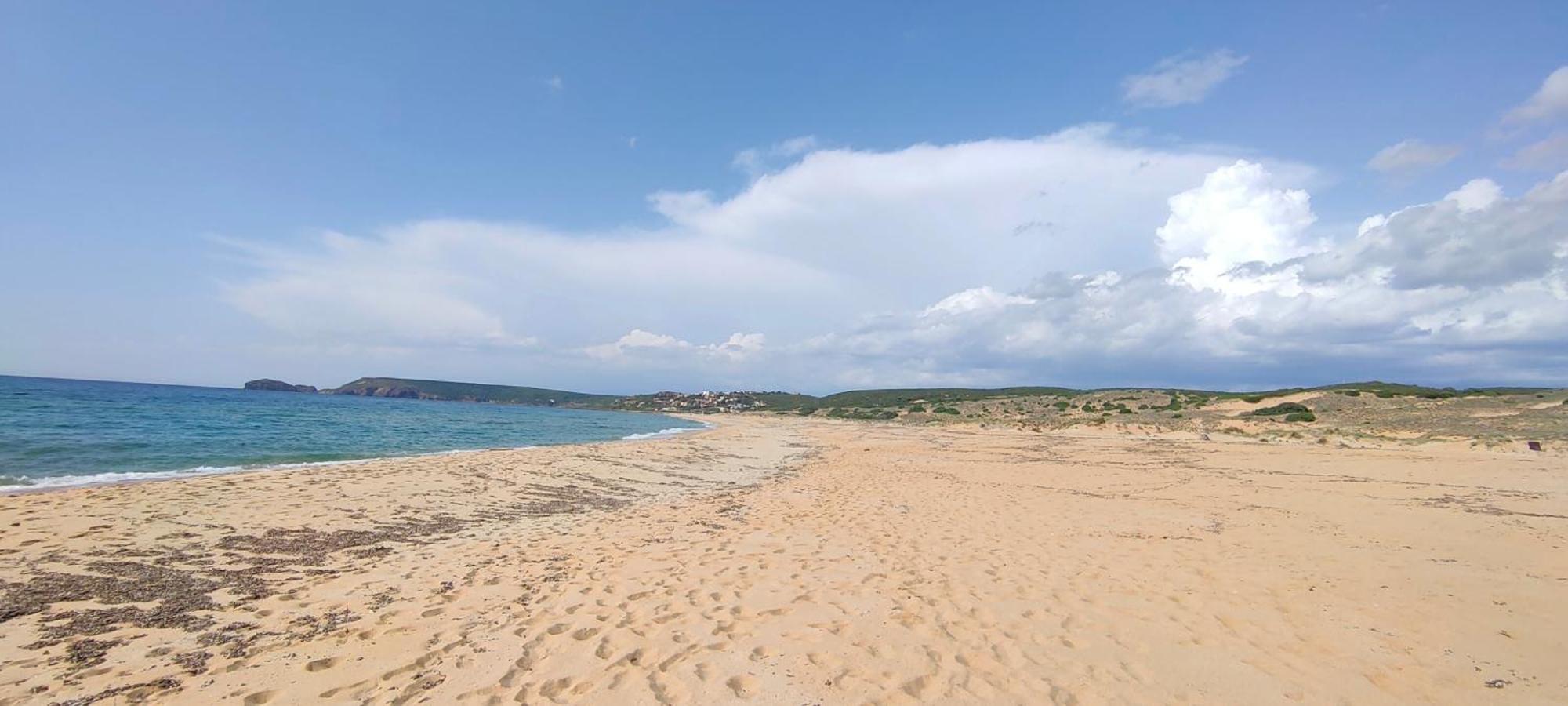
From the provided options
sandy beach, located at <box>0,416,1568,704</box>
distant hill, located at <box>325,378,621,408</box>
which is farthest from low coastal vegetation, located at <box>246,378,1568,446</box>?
distant hill, located at <box>325,378,621,408</box>

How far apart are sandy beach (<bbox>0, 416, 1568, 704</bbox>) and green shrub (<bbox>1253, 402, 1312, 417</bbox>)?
98.0ft

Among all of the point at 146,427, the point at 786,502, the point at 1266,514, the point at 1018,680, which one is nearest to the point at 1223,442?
the point at 1266,514

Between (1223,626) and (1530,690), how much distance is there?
6.18 ft

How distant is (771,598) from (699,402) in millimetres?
135589

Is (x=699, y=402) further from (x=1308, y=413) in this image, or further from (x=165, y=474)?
(x=165, y=474)

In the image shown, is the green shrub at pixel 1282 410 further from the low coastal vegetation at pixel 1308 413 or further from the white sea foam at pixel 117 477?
the white sea foam at pixel 117 477

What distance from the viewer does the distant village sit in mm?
128925

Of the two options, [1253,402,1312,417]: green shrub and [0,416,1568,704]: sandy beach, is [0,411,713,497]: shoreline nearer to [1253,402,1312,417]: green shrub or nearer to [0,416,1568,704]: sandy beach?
[0,416,1568,704]: sandy beach

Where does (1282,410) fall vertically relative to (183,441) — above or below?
above

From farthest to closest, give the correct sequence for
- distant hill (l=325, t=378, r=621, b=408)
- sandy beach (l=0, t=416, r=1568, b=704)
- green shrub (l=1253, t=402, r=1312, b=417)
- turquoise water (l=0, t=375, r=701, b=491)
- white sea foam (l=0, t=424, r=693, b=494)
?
distant hill (l=325, t=378, r=621, b=408)
green shrub (l=1253, t=402, r=1312, b=417)
turquoise water (l=0, t=375, r=701, b=491)
white sea foam (l=0, t=424, r=693, b=494)
sandy beach (l=0, t=416, r=1568, b=704)

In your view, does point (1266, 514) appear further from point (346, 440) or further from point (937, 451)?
point (346, 440)

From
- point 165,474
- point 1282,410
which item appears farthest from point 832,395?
point 165,474

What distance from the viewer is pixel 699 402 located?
140750 mm

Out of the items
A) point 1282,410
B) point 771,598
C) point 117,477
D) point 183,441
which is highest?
point 1282,410
